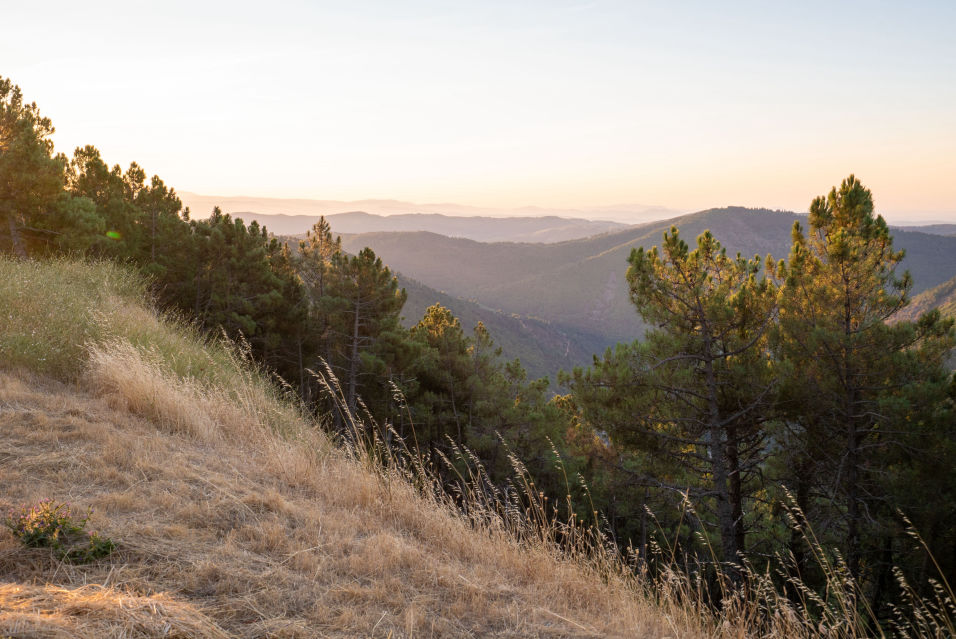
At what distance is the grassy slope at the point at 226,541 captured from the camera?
8.10 ft

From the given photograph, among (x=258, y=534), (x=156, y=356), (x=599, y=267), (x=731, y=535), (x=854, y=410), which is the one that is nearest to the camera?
(x=258, y=534)

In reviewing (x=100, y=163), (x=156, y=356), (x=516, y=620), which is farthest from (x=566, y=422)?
(x=100, y=163)

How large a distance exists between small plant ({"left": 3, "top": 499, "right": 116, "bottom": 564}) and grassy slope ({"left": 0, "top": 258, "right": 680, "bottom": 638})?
0.18 feet

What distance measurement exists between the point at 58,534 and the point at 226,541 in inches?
33.0

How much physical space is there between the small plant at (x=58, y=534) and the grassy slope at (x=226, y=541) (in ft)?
0.18

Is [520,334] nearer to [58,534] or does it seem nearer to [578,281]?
[578,281]

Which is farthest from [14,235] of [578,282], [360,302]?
[578,282]

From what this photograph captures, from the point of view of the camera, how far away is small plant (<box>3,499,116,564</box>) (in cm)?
273

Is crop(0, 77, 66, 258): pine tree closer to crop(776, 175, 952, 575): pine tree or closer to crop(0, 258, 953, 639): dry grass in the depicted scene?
crop(0, 258, 953, 639): dry grass

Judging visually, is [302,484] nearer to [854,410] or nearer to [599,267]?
[854,410]

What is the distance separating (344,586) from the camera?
9.46ft

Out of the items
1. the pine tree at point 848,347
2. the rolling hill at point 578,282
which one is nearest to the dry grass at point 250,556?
the pine tree at point 848,347

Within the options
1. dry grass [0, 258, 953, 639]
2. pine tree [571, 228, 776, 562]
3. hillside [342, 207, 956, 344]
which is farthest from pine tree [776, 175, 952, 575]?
hillside [342, 207, 956, 344]

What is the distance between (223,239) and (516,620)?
64.3 ft
